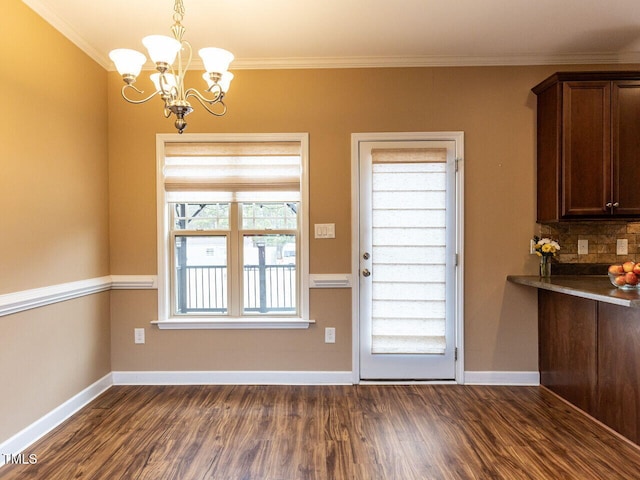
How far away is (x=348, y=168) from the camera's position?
3043 mm

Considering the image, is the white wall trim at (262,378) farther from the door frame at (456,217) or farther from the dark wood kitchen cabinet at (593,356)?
the dark wood kitchen cabinet at (593,356)

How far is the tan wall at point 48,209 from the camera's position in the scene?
2.10 metres

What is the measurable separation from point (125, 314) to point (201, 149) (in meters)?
1.54

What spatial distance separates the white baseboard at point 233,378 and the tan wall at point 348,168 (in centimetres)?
8

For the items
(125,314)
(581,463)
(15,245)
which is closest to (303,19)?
(15,245)

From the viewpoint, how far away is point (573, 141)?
8.87ft

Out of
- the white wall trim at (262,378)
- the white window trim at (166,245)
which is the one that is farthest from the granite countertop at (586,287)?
the white window trim at (166,245)

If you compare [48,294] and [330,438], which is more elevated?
[48,294]

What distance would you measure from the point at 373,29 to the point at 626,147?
2055 millimetres

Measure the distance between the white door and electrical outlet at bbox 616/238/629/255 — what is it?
134cm

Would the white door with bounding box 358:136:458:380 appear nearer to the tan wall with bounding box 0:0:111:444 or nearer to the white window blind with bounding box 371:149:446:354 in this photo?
the white window blind with bounding box 371:149:446:354

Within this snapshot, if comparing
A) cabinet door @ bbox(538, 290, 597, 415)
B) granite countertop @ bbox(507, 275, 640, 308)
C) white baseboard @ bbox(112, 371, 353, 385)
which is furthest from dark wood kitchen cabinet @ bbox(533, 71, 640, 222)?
white baseboard @ bbox(112, 371, 353, 385)

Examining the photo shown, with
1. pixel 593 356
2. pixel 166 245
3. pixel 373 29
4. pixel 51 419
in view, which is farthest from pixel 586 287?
pixel 51 419

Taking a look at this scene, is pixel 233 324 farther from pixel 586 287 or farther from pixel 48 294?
pixel 586 287
